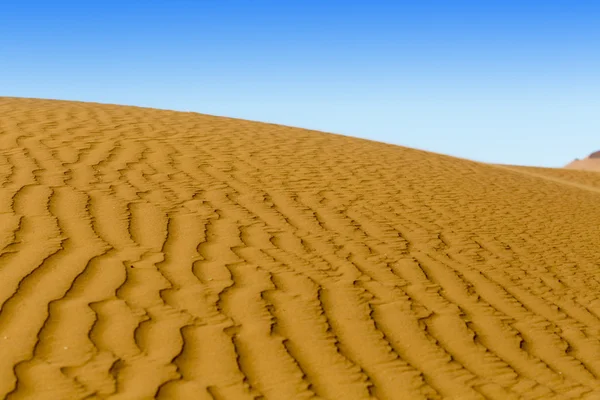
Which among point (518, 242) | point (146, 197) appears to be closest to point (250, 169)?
point (146, 197)

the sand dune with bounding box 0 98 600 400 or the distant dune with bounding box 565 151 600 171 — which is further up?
the distant dune with bounding box 565 151 600 171

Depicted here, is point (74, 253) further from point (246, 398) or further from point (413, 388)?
point (413, 388)

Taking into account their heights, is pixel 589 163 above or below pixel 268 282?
above

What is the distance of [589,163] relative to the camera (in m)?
105

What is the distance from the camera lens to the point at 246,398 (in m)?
3.24

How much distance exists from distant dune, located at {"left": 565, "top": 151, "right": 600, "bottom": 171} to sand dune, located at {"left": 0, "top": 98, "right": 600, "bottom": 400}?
97460 millimetres

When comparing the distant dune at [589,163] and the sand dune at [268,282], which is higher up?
the distant dune at [589,163]

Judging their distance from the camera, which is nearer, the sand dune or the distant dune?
the sand dune

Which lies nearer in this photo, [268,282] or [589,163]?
[268,282]

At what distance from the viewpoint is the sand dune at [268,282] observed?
139 inches

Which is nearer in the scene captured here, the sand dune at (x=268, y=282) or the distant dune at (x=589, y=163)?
the sand dune at (x=268, y=282)

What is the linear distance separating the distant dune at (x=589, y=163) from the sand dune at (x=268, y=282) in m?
97.5

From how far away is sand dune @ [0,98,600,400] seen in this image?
353cm

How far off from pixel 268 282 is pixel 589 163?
108376 millimetres
